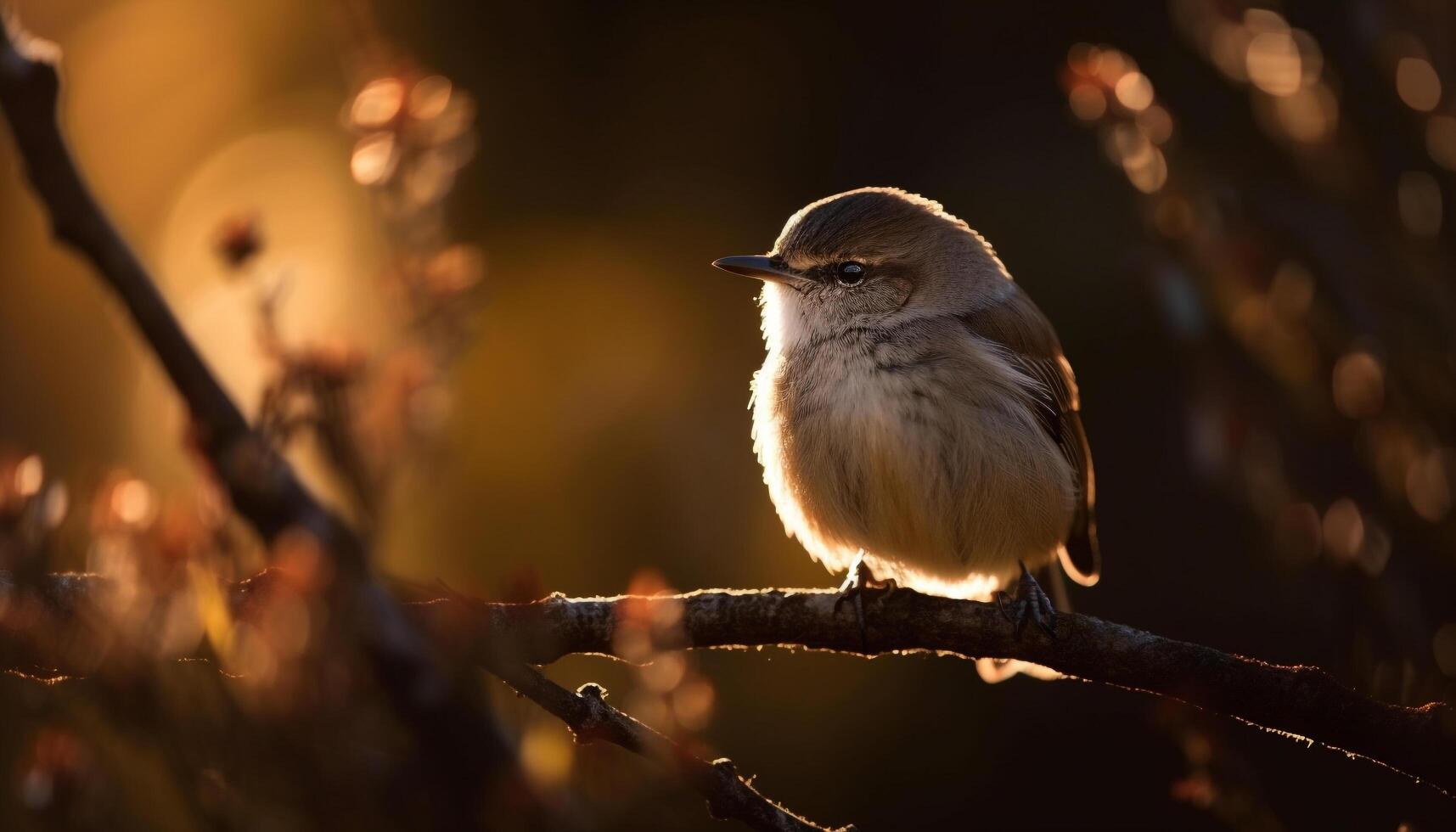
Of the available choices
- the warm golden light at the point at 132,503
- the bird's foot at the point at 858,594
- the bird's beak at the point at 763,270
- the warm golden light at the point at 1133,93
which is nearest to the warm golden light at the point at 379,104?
the warm golden light at the point at 132,503

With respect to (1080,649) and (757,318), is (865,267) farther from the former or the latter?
(757,318)

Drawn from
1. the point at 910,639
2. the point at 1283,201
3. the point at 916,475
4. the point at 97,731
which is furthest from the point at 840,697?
the point at 97,731

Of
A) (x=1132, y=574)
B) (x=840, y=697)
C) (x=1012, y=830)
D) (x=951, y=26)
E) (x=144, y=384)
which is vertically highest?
(x=951, y=26)

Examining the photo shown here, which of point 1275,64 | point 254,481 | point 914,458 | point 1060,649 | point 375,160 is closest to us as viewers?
point 254,481

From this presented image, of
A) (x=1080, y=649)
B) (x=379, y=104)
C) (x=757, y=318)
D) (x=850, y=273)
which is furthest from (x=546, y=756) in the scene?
(x=757, y=318)

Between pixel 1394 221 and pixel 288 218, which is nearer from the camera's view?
pixel 1394 221

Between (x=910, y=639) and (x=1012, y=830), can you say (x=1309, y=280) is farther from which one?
(x=1012, y=830)
